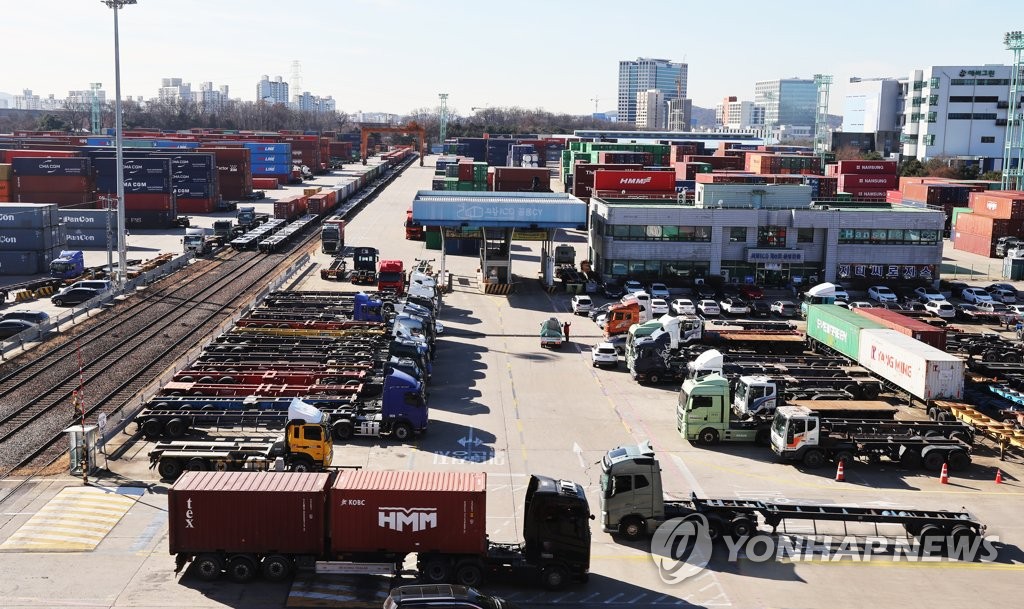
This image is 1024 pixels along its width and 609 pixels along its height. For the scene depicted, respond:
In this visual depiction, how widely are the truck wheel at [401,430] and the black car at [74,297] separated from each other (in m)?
29.4

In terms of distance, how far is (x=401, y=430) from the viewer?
2983 centimetres

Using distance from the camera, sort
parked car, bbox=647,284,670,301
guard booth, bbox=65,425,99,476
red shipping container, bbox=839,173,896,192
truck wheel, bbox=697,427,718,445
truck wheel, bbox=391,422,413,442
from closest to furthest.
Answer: guard booth, bbox=65,425,99,476, truck wheel, bbox=391,422,413,442, truck wheel, bbox=697,427,718,445, parked car, bbox=647,284,670,301, red shipping container, bbox=839,173,896,192

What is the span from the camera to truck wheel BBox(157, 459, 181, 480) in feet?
83.8

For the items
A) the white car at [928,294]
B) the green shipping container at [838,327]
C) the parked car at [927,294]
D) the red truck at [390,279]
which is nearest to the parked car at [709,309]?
the green shipping container at [838,327]

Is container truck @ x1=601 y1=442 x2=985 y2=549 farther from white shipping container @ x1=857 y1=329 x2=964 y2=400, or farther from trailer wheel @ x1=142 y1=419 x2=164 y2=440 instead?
trailer wheel @ x1=142 y1=419 x2=164 y2=440

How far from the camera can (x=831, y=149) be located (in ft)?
540

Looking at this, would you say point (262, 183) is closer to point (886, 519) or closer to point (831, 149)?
point (831, 149)

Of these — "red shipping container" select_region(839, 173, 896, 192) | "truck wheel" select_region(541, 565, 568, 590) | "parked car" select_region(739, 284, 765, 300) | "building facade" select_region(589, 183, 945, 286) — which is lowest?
"truck wheel" select_region(541, 565, 568, 590)

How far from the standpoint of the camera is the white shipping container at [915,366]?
3347 cm

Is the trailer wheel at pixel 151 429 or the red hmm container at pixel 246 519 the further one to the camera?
the trailer wheel at pixel 151 429

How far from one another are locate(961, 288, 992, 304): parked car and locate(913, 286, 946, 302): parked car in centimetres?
153

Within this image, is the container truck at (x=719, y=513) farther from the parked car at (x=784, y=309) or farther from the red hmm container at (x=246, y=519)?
the parked car at (x=784, y=309)

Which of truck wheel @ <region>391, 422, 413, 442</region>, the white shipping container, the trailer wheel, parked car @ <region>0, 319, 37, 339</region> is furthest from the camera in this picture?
parked car @ <region>0, 319, 37, 339</region>

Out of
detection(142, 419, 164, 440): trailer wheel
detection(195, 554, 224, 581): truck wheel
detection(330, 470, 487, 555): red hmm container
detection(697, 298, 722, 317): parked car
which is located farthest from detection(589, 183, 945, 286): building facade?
detection(195, 554, 224, 581): truck wheel
